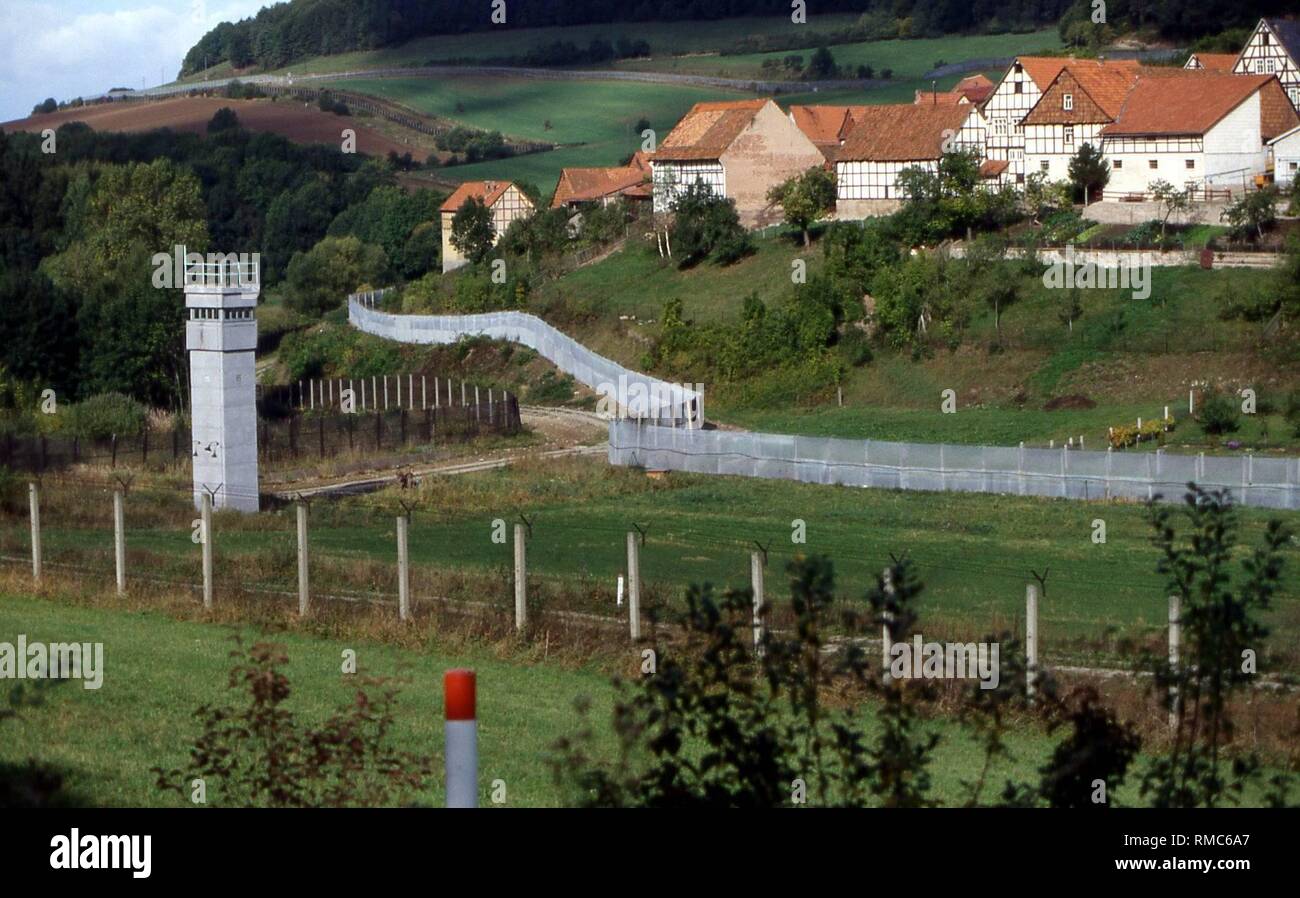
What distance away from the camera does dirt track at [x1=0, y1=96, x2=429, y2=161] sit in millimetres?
137875

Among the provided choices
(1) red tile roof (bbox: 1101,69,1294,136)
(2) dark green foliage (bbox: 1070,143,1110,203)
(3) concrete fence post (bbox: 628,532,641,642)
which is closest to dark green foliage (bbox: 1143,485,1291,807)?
(3) concrete fence post (bbox: 628,532,641,642)

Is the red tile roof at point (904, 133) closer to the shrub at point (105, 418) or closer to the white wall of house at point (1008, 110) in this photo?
the white wall of house at point (1008, 110)

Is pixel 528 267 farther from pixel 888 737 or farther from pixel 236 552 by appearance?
pixel 888 737

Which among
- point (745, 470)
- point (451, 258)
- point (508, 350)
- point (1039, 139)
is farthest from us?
point (451, 258)

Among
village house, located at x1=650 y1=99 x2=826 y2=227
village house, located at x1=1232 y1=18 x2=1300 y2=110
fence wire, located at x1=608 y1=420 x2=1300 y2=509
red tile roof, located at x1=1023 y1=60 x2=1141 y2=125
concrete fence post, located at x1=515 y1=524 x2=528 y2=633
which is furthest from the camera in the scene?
village house, located at x1=650 y1=99 x2=826 y2=227

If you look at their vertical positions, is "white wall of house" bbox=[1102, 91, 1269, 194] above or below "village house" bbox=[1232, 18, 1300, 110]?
below

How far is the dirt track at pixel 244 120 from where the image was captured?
452 ft

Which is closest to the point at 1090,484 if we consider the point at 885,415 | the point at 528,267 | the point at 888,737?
the point at 885,415

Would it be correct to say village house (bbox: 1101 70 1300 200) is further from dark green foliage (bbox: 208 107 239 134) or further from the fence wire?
dark green foliage (bbox: 208 107 239 134)

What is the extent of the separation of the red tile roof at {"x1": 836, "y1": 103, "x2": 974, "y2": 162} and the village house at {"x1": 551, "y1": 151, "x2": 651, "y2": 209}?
14.7m

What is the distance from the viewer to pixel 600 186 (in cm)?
9662

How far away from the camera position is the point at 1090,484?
36656 mm

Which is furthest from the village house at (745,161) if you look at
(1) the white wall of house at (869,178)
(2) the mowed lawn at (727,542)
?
(2) the mowed lawn at (727,542)
